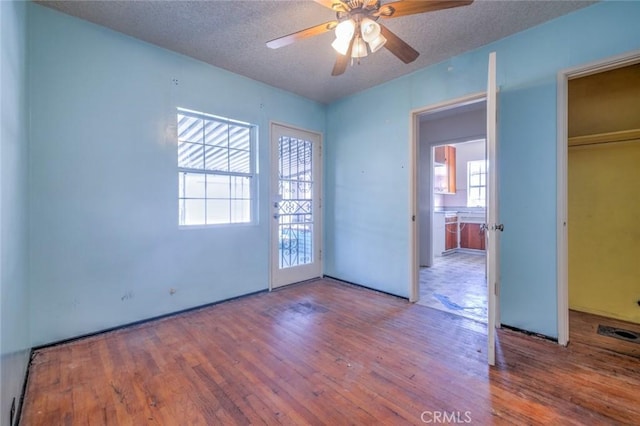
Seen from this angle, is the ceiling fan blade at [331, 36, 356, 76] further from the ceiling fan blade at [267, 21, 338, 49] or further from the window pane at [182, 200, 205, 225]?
the window pane at [182, 200, 205, 225]

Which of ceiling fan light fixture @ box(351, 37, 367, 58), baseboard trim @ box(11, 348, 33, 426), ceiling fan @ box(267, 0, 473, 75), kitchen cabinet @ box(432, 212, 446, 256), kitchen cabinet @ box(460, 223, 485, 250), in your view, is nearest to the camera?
baseboard trim @ box(11, 348, 33, 426)

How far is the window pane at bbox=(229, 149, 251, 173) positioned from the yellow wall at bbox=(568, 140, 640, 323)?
11.9 ft

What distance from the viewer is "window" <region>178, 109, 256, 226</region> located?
9.97 ft

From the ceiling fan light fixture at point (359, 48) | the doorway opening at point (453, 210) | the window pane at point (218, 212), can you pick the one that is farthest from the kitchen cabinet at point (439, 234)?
the ceiling fan light fixture at point (359, 48)

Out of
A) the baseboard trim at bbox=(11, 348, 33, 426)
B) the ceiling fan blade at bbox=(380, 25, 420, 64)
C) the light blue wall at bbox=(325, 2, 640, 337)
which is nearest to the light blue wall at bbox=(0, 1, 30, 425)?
the baseboard trim at bbox=(11, 348, 33, 426)

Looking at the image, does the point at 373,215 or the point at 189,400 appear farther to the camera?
the point at 373,215

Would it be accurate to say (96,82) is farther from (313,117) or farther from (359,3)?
(313,117)

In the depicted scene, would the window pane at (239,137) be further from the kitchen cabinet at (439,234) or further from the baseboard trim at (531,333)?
the kitchen cabinet at (439,234)

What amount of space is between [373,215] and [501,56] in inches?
84.3

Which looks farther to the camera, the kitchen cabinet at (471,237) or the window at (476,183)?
the window at (476,183)

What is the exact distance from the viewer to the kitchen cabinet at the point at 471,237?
636cm

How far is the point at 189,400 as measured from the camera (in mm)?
1683

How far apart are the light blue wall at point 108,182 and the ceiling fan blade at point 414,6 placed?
7.17 ft

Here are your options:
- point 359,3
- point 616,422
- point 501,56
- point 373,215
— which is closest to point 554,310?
point 616,422
